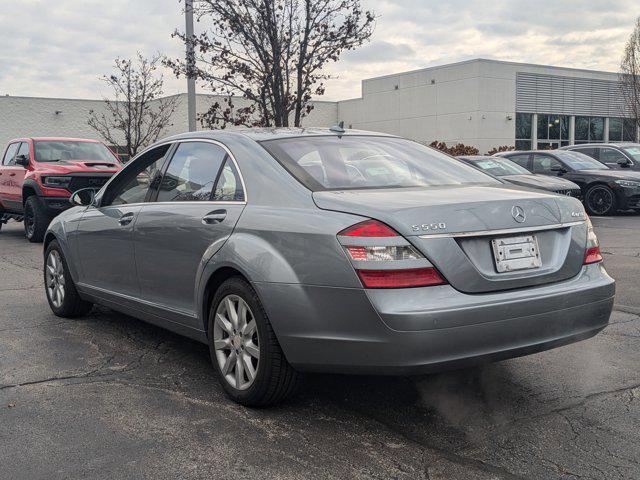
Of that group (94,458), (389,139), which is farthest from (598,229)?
(94,458)

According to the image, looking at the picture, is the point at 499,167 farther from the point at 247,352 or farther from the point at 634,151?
the point at 247,352

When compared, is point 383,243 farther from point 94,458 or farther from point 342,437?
point 94,458

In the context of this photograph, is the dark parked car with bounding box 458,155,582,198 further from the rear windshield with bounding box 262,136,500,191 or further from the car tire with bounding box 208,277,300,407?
the car tire with bounding box 208,277,300,407

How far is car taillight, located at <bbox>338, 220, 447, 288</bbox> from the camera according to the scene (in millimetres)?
3285

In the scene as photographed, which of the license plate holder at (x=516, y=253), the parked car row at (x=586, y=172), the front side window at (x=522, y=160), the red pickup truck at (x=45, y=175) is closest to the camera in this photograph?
the license plate holder at (x=516, y=253)

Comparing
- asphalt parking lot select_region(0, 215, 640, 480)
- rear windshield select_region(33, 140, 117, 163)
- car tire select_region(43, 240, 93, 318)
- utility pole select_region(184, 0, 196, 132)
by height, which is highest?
utility pole select_region(184, 0, 196, 132)

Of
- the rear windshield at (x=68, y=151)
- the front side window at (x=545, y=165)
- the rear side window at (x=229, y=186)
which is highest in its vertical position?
the rear windshield at (x=68, y=151)

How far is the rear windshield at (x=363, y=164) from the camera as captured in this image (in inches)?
157

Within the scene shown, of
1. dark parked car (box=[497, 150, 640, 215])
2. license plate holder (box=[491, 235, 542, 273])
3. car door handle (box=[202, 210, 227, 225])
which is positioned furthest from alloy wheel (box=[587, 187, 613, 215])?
car door handle (box=[202, 210, 227, 225])

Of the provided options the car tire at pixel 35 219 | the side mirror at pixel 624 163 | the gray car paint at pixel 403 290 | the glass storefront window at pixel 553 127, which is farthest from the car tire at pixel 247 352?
the glass storefront window at pixel 553 127

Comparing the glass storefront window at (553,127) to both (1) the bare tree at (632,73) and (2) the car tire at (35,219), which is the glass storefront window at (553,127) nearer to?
(1) the bare tree at (632,73)

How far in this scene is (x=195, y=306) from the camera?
4.33 meters

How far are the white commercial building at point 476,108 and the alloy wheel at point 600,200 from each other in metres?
24.6

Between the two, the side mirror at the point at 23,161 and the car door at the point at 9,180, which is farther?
the car door at the point at 9,180
